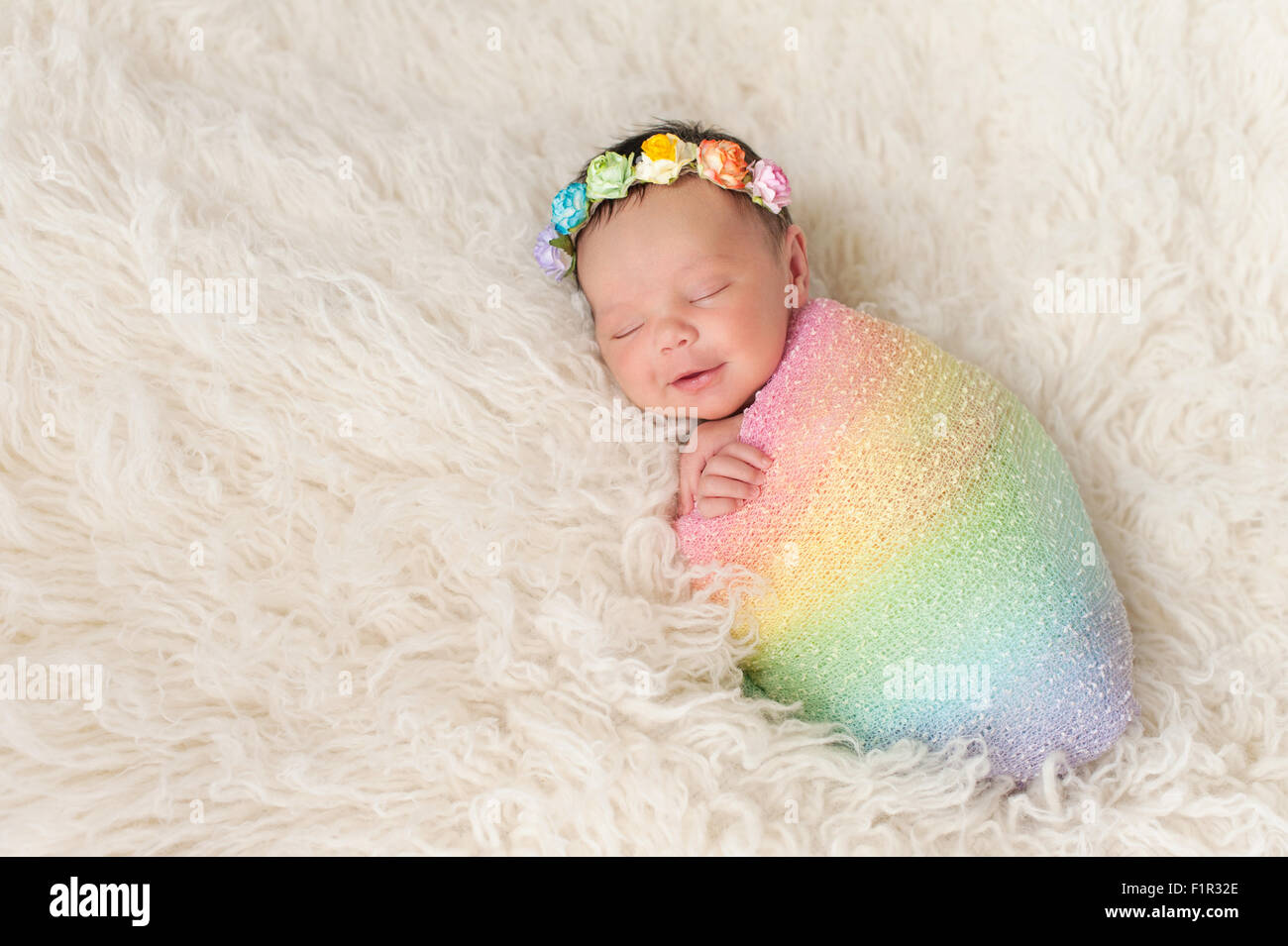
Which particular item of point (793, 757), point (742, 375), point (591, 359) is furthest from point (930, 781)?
point (591, 359)

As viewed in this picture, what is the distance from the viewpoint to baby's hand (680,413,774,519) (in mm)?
1153

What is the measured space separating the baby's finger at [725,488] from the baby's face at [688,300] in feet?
0.33

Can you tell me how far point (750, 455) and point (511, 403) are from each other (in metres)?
0.28

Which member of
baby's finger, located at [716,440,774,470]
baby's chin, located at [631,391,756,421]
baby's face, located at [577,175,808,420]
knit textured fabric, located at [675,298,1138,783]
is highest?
baby's face, located at [577,175,808,420]

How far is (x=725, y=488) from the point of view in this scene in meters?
1.15

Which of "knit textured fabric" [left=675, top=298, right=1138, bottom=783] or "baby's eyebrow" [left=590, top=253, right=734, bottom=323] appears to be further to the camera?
"baby's eyebrow" [left=590, top=253, right=734, bottom=323]

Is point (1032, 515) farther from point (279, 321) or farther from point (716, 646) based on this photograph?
point (279, 321)

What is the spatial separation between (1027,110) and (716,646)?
2.92 ft

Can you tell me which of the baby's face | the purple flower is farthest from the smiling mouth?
the purple flower

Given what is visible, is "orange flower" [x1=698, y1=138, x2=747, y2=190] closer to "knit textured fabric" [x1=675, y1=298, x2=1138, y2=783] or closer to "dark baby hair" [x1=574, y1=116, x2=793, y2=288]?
"dark baby hair" [x1=574, y1=116, x2=793, y2=288]

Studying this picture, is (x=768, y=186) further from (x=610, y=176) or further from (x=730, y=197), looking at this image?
(x=610, y=176)

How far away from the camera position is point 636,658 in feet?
3.53

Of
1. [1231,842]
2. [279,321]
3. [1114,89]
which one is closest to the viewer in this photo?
[1231,842]

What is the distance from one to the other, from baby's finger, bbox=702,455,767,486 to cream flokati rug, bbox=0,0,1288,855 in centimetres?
7
